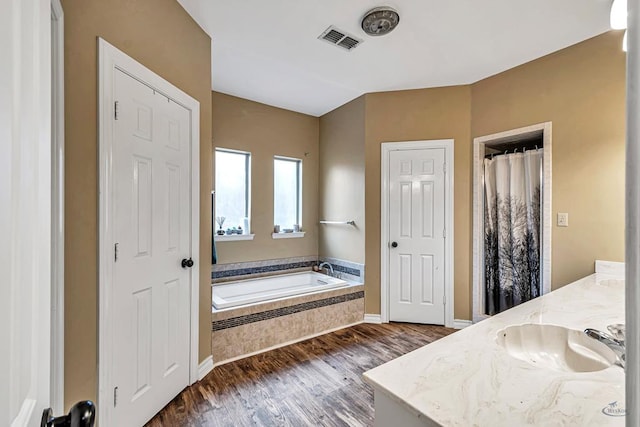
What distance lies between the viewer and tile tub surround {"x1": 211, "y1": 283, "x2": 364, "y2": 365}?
250 cm

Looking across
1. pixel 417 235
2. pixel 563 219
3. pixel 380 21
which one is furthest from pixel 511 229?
pixel 380 21

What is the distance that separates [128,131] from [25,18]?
4.06ft

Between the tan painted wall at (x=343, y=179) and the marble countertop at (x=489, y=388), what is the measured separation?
2500mm

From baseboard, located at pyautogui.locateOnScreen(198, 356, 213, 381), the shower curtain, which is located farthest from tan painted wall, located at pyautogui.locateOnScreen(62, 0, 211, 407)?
the shower curtain

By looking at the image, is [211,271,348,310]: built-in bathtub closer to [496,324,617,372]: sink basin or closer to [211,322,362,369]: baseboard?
[211,322,362,369]: baseboard

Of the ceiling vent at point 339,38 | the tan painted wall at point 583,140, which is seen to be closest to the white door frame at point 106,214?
the ceiling vent at point 339,38

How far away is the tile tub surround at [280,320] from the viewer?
2496mm

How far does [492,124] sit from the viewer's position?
2.95m

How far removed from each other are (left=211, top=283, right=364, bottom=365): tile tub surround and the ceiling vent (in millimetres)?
2308

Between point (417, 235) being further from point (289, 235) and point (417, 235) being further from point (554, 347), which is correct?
point (554, 347)

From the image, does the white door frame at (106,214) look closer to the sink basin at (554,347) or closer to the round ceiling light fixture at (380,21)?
the round ceiling light fixture at (380,21)

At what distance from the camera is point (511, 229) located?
115 inches

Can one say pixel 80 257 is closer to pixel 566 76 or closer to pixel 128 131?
pixel 128 131

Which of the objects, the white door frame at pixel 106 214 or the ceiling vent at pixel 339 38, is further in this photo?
the ceiling vent at pixel 339 38
